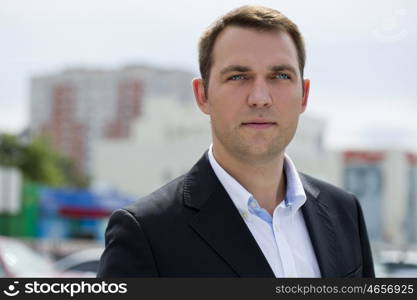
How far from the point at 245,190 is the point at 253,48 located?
0.41 m

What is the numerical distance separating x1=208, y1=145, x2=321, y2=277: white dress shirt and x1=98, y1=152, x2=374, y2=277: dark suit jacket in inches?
1.1

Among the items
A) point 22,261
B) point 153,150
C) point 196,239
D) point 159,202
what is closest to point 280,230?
point 196,239

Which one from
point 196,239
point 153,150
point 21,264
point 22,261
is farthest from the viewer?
point 153,150

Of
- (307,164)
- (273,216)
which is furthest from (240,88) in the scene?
(307,164)

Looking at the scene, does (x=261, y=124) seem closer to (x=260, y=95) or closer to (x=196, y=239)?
(x=260, y=95)

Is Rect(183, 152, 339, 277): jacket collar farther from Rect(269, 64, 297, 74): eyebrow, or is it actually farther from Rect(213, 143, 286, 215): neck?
Rect(269, 64, 297, 74): eyebrow

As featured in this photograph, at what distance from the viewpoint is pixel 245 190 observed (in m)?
2.25

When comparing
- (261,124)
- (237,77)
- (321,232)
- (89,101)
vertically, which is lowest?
(89,101)

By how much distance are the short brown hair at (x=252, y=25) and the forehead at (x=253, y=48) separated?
0.05ft

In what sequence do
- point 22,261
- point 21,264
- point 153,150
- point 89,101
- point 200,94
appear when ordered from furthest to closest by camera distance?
point 89,101 < point 153,150 < point 22,261 < point 21,264 < point 200,94

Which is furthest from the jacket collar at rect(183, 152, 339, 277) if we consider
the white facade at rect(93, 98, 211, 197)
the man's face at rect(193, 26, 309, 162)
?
the white facade at rect(93, 98, 211, 197)

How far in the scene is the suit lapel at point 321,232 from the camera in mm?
2270

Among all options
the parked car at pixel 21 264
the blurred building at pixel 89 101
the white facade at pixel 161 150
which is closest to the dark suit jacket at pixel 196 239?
the parked car at pixel 21 264

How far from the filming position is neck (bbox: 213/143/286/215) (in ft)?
7.38
